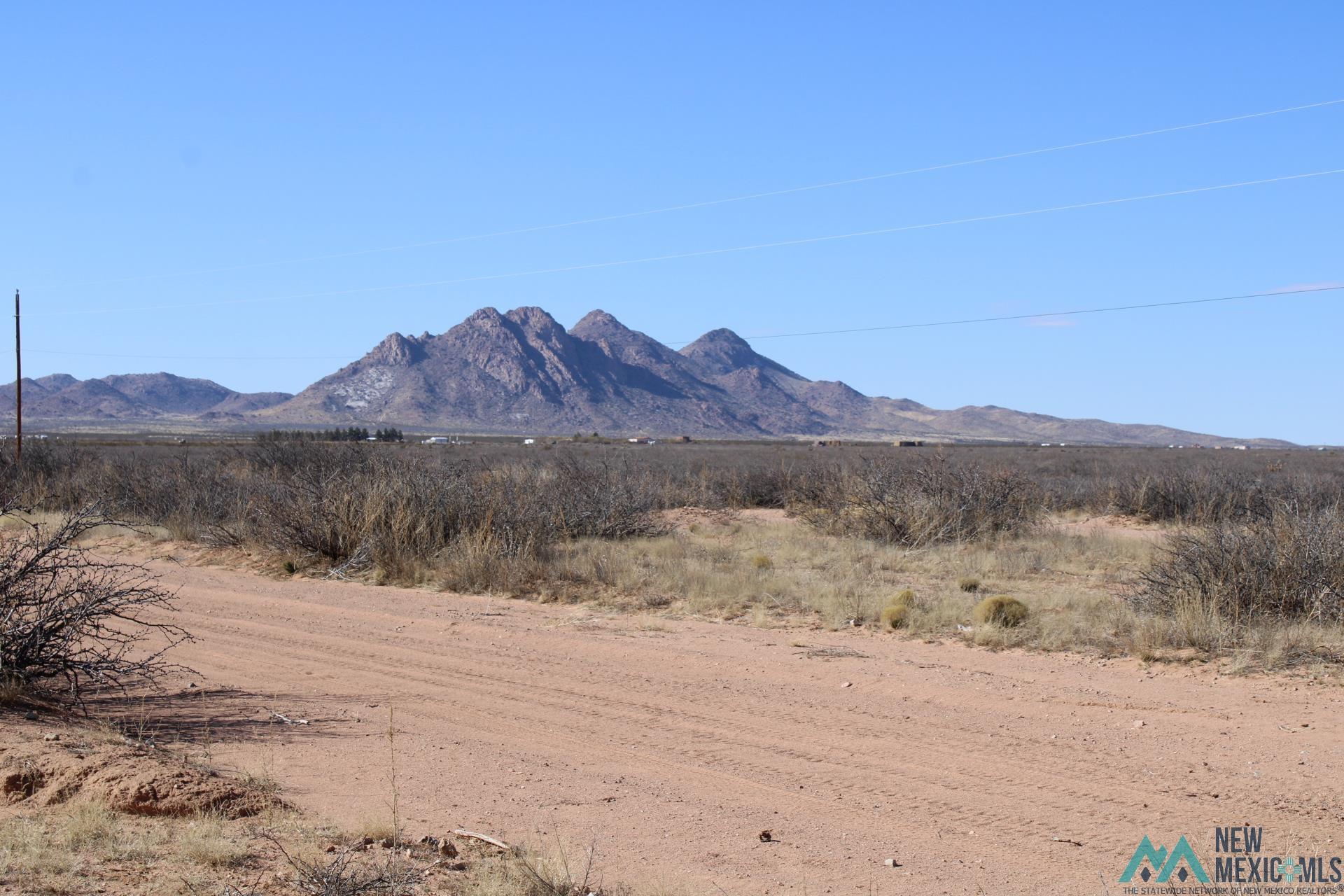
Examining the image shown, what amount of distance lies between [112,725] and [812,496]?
22.0m

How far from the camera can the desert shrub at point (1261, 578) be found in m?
11.9

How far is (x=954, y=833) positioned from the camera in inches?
246

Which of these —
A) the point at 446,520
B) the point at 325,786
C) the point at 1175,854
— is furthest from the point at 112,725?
the point at 446,520

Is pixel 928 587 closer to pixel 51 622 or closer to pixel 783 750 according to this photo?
pixel 783 750

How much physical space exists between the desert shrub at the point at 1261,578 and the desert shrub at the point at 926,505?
777 cm

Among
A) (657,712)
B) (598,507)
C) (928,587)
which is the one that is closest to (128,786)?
(657,712)

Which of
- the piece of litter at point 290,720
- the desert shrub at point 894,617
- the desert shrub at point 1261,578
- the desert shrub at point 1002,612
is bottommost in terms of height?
the piece of litter at point 290,720

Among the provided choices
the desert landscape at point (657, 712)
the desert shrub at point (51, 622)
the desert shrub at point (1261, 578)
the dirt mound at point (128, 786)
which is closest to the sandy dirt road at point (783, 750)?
the desert landscape at point (657, 712)

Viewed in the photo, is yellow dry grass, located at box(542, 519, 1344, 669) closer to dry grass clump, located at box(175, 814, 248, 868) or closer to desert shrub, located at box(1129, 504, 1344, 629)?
desert shrub, located at box(1129, 504, 1344, 629)

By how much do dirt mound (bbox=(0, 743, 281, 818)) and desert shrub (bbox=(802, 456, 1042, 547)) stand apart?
15.8 m

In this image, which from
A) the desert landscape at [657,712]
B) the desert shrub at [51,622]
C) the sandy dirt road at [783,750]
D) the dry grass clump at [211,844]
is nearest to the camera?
the dry grass clump at [211,844]

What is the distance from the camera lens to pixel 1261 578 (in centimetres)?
1225

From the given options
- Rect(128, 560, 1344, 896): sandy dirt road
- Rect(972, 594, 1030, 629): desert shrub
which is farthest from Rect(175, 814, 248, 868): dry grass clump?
Rect(972, 594, 1030, 629): desert shrub

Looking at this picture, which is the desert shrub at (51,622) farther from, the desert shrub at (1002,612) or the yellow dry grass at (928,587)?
the desert shrub at (1002,612)
